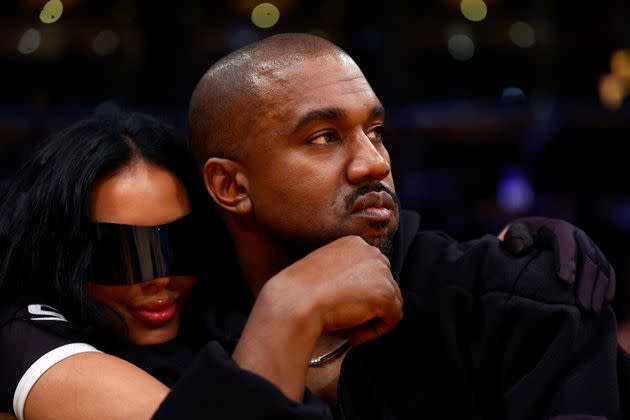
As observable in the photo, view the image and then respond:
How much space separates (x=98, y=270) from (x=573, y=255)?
3.90ft

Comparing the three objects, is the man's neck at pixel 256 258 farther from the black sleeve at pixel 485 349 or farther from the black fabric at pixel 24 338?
the black fabric at pixel 24 338

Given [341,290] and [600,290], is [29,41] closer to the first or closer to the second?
[341,290]

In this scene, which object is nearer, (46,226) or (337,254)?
(337,254)

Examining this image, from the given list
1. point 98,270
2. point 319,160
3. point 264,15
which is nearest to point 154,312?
point 98,270

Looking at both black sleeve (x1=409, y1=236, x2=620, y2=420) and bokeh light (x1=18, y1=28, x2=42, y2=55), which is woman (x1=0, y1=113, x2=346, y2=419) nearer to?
black sleeve (x1=409, y1=236, x2=620, y2=420)

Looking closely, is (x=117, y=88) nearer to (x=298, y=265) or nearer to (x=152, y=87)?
(x=152, y=87)

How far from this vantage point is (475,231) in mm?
5016

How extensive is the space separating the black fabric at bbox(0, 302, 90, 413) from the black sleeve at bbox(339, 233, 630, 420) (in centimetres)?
71

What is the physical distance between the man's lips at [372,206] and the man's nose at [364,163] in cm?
4

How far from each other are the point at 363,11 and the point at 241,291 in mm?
5091

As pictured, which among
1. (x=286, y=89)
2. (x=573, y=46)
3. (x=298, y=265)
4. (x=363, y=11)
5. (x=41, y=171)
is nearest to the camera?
(x=298, y=265)

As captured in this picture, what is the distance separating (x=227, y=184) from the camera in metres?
1.97

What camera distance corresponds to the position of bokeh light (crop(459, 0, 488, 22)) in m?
7.25

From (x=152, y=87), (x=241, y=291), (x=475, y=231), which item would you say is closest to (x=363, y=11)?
(x=152, y=87)
